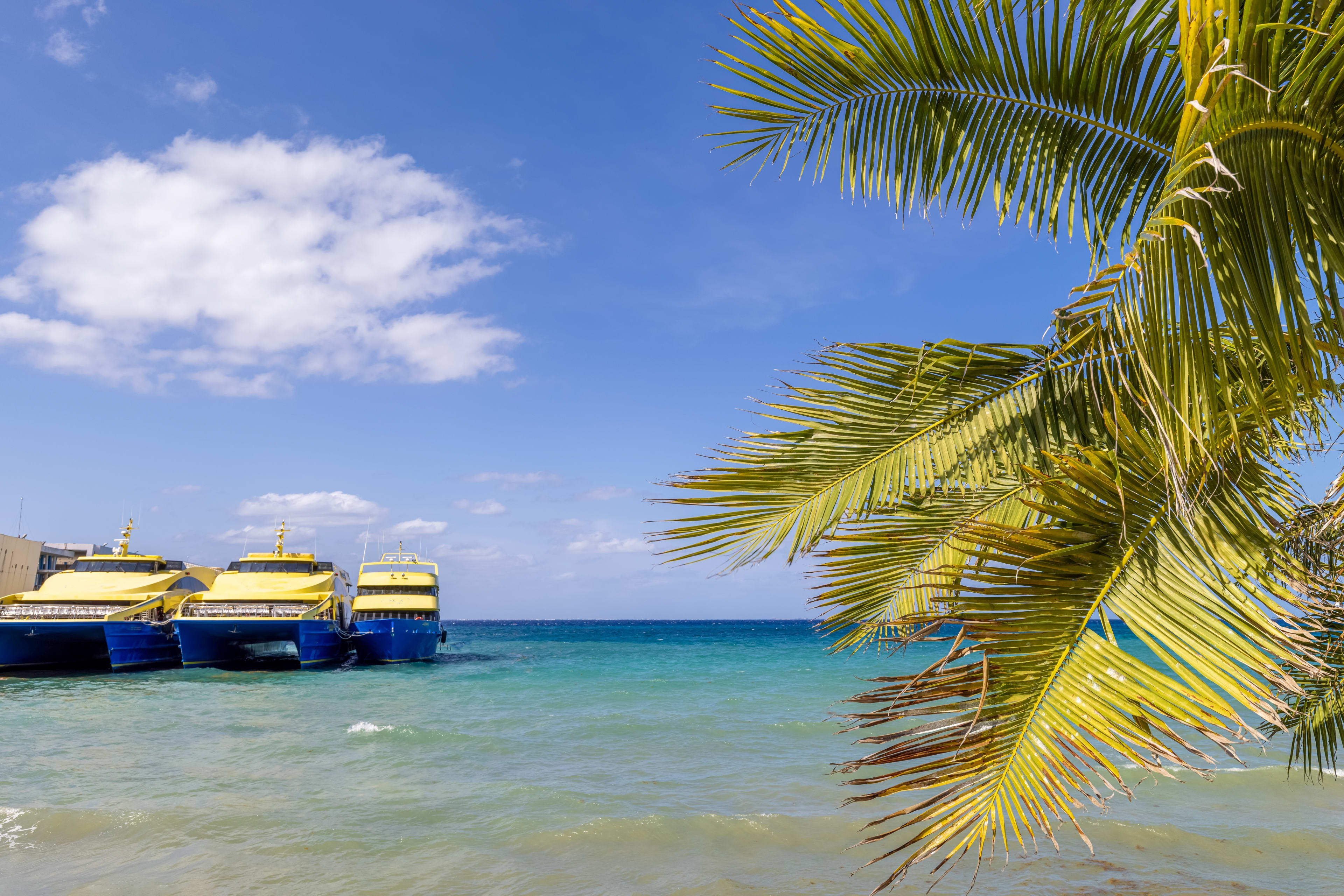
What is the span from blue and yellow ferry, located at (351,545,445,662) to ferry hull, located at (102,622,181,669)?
18.9 feet

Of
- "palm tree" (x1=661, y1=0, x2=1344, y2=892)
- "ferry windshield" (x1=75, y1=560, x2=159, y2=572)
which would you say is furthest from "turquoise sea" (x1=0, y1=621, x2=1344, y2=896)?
"ferry windshield" (x1=75, y1=560, x2=159, y2=572)

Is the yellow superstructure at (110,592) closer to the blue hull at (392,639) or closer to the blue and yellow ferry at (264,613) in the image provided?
the blue and yellow ferry at (264,613)

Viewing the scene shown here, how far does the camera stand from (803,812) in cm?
888

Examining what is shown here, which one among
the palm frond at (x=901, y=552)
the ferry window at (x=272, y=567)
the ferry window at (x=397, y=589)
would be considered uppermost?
the palm frond at (x=901, y=552)

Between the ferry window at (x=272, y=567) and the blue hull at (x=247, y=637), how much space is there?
240cm

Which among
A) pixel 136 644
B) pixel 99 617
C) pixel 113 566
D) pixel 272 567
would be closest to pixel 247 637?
pixel 272 567

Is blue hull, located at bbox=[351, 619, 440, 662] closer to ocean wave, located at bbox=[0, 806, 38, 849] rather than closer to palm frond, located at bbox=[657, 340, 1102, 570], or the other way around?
ocean wave, located at bbox=[0, 806, 38, 849]

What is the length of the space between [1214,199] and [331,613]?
96.1 feet

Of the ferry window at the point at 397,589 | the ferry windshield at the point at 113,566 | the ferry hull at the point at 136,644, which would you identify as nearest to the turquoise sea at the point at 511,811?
the ferry hull at the point at 136,644

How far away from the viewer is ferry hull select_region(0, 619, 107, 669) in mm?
22234

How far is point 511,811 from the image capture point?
8930 mm

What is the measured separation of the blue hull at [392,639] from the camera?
88.6ft

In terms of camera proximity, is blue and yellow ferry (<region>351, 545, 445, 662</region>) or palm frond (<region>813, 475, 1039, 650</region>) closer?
palm frond (<region>813, 475, 1039, 650</region>)

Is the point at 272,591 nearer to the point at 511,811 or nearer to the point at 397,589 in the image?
the point at 397,589
